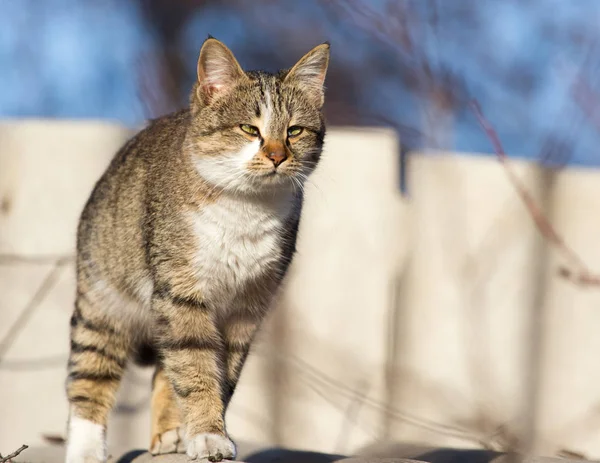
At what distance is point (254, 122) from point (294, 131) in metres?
0.17

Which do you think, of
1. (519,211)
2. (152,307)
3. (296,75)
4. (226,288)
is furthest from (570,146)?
(519,211)

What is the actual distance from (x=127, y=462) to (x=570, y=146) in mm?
2287

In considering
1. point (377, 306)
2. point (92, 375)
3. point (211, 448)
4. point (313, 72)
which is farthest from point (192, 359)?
point (377, 306)

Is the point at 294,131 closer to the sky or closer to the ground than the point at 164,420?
closer to the sky

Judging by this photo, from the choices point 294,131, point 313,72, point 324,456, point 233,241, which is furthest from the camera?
point 324,456

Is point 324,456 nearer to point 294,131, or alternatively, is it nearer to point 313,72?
point 294,131

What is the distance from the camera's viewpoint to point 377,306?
19.6 ft

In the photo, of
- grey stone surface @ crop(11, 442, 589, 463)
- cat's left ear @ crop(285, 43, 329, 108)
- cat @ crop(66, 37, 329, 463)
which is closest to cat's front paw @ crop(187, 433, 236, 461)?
cat @ crop(66, 37, 329, 463)

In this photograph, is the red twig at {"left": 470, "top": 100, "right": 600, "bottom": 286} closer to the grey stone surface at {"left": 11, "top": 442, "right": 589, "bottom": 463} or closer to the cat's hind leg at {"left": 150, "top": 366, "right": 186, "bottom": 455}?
the grey stone surface at {"left": 11, "top": 442, "right": 589, "bottom": 463}

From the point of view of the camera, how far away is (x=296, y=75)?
3971 millimetres

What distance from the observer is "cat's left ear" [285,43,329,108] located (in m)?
3.91

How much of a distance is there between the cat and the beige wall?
1807 millimetres

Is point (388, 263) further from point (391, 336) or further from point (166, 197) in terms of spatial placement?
point (166, 197)

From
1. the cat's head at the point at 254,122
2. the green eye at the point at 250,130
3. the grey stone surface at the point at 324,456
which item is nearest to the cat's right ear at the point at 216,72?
the cat's head at the point at 254,122
